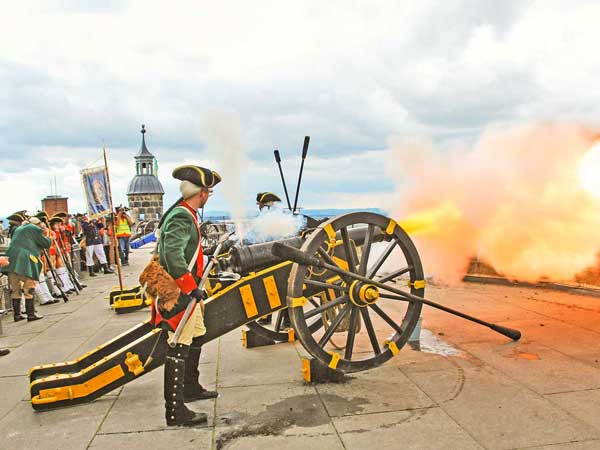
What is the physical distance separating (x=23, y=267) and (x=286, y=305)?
4776 millimetres

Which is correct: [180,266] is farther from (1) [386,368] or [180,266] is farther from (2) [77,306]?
(2) [77,306]

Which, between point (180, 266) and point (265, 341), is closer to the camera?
point (180, 266)

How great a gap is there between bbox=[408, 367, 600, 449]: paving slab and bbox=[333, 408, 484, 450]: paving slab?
4.1 inches

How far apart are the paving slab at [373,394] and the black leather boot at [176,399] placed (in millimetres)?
955

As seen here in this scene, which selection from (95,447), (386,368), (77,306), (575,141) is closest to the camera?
(95,447)

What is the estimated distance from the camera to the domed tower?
53.7 meters

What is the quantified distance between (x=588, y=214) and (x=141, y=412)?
5.65 meters

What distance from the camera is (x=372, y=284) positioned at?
4113 millimetres

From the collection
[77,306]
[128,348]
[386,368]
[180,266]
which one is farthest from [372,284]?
[77,306]

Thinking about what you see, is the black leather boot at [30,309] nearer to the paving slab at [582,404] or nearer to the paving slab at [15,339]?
the paving slab at [15,339]

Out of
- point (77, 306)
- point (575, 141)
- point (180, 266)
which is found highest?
point (575, 141)

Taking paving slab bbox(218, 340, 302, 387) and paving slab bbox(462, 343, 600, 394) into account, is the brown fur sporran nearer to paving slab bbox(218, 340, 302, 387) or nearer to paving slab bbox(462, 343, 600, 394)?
paving slab bbox(218, 340, 302, 387)

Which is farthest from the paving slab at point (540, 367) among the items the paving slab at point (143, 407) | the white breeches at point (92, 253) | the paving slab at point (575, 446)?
the white breeches at point (92, 253)

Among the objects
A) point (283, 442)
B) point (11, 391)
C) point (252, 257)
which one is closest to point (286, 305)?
point (252, 257)
